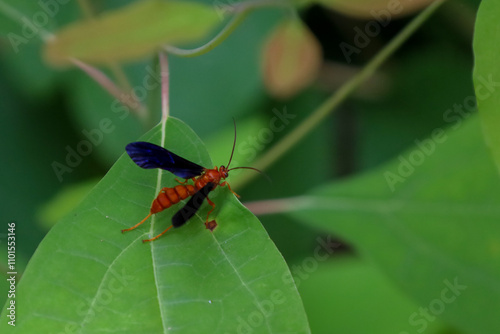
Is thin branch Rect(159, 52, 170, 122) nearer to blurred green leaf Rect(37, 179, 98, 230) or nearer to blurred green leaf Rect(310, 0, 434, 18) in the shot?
blurred green leaf Rect(310, 0, 434, 18)

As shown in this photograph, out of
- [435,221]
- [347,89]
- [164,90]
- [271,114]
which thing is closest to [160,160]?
[164,90]

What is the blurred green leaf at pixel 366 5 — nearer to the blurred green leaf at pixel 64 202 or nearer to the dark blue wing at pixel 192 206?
the dark blue wing at pixel 192 206

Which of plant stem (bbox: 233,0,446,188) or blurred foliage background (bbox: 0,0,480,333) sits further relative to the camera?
blurred foliage background (bbox: 0,0,480,333)

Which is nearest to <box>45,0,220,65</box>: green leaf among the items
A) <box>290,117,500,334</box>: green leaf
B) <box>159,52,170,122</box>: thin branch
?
<box>159,52,170,122</box>: thin branch

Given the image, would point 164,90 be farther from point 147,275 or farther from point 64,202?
point 64,202

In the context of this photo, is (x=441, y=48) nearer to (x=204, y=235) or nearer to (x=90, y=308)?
(x=204, y=235)

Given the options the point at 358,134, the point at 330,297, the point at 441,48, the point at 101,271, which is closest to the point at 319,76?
the point at 358,134
